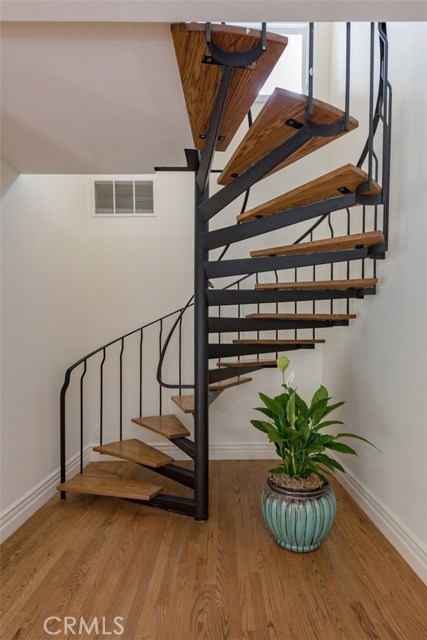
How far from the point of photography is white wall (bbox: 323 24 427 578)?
2.07 m

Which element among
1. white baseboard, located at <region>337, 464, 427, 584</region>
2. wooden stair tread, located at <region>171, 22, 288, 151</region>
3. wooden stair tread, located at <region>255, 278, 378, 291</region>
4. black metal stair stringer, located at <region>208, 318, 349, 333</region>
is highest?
wooden stair tread, located at <region>171, 22, 288, 151</region>

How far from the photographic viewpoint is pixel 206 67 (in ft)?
4.79

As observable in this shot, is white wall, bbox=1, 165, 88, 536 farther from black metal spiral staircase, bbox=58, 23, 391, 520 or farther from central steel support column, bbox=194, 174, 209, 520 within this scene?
central steel support column, bbox=194, 174, 209, 520

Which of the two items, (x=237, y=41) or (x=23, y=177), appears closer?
(x=237, y=41)

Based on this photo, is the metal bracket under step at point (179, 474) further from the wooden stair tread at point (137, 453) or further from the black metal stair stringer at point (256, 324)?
the black metal stair stringer at point (256, 324)

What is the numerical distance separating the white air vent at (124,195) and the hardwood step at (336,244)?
1.78 m

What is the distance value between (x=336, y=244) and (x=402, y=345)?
0.76 meters

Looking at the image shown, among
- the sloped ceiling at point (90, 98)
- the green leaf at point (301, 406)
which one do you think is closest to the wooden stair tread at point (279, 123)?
the sloped ceiling at point (90, 98)

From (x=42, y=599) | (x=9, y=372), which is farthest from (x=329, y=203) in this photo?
(x=42, y=599)

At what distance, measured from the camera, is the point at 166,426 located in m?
3.08

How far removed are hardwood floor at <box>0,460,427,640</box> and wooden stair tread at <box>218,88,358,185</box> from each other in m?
2.10

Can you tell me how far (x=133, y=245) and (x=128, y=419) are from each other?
1682mm

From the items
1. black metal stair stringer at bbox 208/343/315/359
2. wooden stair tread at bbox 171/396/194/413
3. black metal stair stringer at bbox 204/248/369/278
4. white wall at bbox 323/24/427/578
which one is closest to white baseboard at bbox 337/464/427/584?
white wall at bbox 323/24/427/578

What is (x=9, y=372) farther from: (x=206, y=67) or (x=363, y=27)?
(x=363, y=27)
